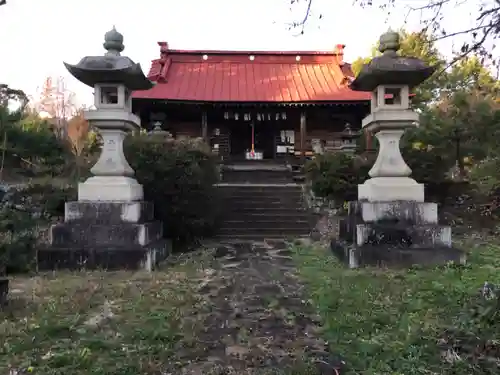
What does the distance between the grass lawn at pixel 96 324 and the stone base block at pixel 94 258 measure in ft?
1.62

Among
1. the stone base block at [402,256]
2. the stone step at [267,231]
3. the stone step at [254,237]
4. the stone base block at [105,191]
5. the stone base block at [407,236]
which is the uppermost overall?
the stone base block at [105,191]

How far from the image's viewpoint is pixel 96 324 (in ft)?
12.3

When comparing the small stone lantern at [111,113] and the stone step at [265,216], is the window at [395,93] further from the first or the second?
the stone step at [265,216]

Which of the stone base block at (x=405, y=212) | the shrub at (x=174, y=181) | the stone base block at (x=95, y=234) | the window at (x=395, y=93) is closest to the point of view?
the stone base block at (x=95, y=234)

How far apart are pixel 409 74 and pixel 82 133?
59.5 ft

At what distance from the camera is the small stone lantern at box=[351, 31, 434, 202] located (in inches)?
257

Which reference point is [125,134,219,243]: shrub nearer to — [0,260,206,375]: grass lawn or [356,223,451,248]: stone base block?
[0,260,206,375]: grass lawn

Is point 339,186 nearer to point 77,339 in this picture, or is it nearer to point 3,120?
point 77,339

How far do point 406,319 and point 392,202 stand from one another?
303 centimetres

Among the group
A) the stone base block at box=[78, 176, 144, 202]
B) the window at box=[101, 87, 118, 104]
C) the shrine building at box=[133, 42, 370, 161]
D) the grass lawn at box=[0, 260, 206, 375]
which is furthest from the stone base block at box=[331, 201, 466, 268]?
the shrine building at box=[133, 42, 370, 161]

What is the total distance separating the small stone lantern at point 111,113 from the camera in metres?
6.64

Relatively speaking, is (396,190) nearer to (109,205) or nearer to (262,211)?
(109,205)

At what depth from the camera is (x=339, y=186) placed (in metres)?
10.7

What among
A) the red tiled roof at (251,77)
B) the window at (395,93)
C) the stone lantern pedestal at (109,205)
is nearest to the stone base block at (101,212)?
the stone lantern pedestal at (109,205)
